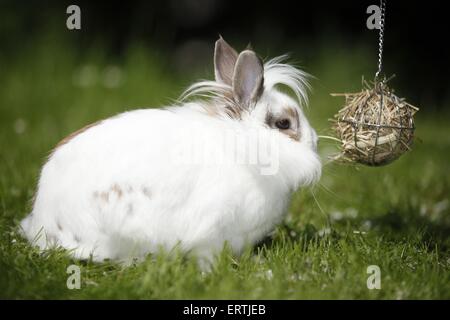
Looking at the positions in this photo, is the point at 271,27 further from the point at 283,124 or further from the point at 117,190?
the point at 117,190

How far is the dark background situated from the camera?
8.23m

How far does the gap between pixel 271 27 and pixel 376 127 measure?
577 cm

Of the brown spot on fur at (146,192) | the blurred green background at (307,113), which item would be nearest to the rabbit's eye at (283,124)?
the blurred green background at (307,113)

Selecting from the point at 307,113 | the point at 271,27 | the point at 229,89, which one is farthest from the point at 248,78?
the point at 271,27

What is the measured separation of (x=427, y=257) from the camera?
10.6ft

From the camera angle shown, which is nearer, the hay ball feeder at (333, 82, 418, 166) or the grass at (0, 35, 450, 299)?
the grass at (0, 35, 450, 299)

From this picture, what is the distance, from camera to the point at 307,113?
256 inches

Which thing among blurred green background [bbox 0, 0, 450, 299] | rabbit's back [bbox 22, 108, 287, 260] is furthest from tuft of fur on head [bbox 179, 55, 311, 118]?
blurred green background [bbox 0, 0, 450, 299]

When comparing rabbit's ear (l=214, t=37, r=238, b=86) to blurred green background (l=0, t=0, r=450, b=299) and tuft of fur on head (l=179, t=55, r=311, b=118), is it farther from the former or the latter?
blurred green background (l=0, t=0, r=450, b=299)

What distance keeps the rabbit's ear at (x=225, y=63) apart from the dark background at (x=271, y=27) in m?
4.90

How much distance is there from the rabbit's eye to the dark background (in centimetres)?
492

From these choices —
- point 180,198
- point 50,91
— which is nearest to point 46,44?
point 50,91
